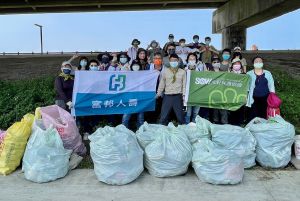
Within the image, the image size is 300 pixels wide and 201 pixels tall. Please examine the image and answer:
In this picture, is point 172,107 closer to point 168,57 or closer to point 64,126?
point 168,57

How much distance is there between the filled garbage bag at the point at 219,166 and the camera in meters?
5.49

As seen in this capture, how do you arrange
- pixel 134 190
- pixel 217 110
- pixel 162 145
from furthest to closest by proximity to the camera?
pixel 217 110 < pixel 162 145 < pixel 134 190

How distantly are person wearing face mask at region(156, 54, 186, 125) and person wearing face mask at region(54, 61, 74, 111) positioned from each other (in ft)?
5.16

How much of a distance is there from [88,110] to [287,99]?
3859 millimetres

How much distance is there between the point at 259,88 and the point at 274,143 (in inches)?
62.1

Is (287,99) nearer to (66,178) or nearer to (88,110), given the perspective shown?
(88,110)

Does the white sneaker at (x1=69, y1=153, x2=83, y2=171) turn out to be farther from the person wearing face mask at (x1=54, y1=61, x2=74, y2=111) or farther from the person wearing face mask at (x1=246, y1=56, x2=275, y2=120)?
the person wearing face mask at (x1=246, y1=56, x2=275, y2=120)

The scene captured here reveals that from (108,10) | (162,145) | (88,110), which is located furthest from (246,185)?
(108,10)

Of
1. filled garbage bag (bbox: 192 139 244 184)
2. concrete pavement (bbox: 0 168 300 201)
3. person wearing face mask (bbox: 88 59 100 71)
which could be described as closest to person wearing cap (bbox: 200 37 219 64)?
person wearing face mask (bbox: 88 59 100 71)

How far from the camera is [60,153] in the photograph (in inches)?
229

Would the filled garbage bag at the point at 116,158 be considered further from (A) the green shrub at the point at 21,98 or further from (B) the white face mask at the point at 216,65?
(B) the white face mask at the point at 216,65

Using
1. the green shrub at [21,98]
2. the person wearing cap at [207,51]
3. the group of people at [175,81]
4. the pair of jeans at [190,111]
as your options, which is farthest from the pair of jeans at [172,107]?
the person wearing cap at [207,51]

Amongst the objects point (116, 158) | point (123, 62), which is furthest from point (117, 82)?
point (116, 158)

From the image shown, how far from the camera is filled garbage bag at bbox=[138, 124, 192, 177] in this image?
572 centimetres
